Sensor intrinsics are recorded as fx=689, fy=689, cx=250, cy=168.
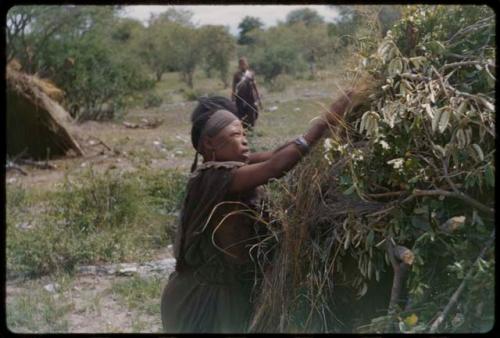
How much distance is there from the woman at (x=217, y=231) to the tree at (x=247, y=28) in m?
27.8

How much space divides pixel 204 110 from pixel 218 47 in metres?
23.4

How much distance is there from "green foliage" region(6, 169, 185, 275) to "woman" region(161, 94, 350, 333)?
3.11 meters

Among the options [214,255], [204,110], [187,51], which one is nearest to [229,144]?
[204,110]

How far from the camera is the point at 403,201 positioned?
2.14 m

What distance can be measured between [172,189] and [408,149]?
546 cm

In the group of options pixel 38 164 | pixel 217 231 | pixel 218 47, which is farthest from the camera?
pixel 218 47

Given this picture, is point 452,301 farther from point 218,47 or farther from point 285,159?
point 218,47

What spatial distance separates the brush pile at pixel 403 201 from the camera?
6.62ft

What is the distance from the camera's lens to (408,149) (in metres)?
2.14

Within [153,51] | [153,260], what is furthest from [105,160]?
[153,51]

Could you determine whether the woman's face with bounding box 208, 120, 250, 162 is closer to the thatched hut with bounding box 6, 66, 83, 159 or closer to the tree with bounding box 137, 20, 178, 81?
the thatched hut with bounding box 6, 66, 83, 159

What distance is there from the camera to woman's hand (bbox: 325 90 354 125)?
7.72 feet

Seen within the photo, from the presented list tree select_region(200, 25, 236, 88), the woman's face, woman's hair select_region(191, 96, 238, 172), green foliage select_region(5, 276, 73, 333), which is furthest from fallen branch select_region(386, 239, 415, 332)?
tree select_region(200, 25, 236, 88)

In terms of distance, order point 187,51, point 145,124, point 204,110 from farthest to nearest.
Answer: point 187,51 < point 145,124 < point 204,110
